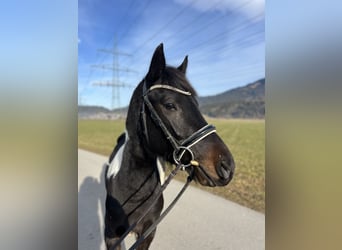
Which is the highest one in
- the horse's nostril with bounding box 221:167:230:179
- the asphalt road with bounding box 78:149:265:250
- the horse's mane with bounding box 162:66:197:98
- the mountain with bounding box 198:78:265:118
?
the mountain with bounding box 198:78:265:118

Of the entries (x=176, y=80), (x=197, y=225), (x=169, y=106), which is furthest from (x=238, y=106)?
(x=169, y=106)

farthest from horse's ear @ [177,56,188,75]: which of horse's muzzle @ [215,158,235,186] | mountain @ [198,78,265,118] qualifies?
mountain @ [198,78,265,118]

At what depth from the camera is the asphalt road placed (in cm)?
396

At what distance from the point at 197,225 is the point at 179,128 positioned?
3.30 metres

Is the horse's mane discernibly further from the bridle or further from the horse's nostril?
the horse's nostril

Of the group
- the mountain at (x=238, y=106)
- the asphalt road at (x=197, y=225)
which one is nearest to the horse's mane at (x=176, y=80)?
the asphalt road at (x=197, y=225)

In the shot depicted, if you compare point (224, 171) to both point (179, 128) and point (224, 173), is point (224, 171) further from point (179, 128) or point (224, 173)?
point (179, 128)

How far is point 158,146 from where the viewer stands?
205 cm

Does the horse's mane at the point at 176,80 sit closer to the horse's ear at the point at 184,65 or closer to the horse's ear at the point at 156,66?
the horse's ear at the point at 156,66

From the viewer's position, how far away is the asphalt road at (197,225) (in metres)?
3.96
